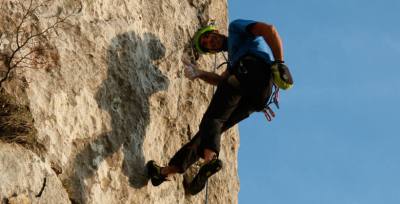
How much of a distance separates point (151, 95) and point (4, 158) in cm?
235

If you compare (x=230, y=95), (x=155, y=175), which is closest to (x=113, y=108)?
(x=155, y=175)

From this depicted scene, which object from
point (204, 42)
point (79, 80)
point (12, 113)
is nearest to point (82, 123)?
point (79, 80)

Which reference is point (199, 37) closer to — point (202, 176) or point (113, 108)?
point (202, 176)

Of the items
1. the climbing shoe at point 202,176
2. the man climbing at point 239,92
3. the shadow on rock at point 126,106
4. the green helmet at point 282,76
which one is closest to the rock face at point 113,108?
the shadow on rock at point 126,106

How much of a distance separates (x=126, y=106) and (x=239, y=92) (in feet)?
3.56

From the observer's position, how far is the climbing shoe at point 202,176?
800cm

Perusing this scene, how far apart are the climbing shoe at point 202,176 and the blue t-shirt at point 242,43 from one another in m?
0.96

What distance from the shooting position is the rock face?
6637mm

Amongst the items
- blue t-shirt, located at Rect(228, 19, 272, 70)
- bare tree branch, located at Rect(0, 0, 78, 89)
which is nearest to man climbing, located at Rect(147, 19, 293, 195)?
blue t-shirt, located at Rect(228, 19, 272, 70)

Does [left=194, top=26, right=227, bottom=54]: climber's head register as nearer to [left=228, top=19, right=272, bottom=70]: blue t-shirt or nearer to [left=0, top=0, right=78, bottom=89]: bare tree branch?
[left=228, top=19, right=272, bottom=70]: blue t-shirt

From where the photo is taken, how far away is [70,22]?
7.35m

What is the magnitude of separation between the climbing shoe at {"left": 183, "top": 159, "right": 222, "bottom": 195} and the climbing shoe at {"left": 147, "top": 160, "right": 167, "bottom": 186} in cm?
52

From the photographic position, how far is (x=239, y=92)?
25.7 ft

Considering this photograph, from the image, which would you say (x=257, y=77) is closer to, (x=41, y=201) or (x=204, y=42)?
(x=204, y=42)
